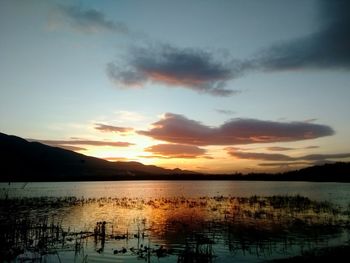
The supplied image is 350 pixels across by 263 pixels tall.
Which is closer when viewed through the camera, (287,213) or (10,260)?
(10,260)

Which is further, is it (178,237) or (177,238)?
(178,237)

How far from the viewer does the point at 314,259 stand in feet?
73.8

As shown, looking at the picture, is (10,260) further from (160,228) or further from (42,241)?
(160,228)

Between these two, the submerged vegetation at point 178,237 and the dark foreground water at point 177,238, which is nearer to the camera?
the dark foreground water at point 177,238

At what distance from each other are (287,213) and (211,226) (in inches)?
683

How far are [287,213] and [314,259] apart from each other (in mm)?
31560

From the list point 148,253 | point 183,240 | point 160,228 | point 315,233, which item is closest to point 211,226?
point 160,228

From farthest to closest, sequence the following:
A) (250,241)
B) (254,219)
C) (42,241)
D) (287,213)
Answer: (287,213)
(254,219)
(250,241)
(42,241)

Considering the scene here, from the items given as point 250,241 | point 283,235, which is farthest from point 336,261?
point 283,235

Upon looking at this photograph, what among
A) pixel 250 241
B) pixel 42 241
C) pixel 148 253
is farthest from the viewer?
pixel 250 241

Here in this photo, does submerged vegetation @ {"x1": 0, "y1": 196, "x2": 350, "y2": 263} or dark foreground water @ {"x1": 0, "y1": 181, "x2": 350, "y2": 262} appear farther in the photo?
submerged vegetation @ {"x1": 0, "y1": 196, "x2": 350, "y2": 263}

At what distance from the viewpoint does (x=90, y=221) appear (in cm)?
4691

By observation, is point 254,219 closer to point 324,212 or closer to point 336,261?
point 324,212

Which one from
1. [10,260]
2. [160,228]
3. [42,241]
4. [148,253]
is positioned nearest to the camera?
[10,260]
